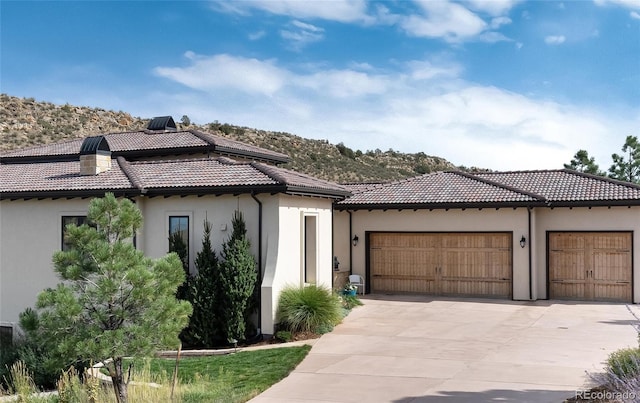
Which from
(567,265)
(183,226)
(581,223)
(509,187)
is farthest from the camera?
(509,187)

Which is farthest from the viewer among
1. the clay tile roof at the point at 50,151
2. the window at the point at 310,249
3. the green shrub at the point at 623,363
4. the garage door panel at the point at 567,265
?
the clay tile roof at the point at 50,151

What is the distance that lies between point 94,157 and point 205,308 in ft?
20.1

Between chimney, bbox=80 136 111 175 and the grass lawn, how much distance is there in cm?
724

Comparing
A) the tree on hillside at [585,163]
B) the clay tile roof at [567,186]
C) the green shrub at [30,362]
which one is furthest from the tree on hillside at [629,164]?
the green shrub at [30,362]

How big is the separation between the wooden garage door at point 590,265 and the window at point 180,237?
1237cm

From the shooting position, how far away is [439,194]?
24188 mm

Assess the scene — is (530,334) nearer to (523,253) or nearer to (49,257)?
(523,253)

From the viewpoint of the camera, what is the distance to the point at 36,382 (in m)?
14.3

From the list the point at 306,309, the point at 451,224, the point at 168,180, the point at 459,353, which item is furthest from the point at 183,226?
the point at 451,224

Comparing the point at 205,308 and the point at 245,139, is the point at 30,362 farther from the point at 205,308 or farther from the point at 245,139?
the point at 245,139

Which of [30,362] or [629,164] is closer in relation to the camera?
[30,362]

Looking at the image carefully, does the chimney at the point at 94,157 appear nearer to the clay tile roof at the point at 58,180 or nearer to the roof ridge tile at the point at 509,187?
the clay tile roof at the point at 58,180

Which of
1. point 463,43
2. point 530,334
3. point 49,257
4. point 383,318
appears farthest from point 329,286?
point 463,43

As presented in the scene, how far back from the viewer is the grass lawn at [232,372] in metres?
11.1
